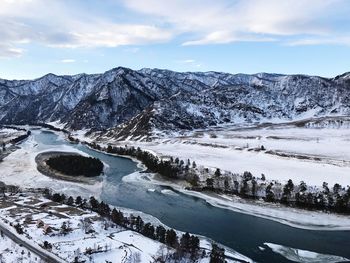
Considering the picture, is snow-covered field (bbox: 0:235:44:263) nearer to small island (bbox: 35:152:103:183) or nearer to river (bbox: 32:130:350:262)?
river (bbox: 32:130:350:262)

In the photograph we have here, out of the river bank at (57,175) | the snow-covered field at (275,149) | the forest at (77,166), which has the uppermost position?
the snow-covered field at (275,149)

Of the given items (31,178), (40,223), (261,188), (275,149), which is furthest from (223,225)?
(275,149)

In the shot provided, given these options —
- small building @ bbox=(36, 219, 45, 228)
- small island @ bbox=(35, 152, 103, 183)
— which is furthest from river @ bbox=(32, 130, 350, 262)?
small building @ bbox=(36, 219, 45, 228)

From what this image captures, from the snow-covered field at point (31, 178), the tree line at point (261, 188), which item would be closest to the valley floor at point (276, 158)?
the tree line at point (261, 188)

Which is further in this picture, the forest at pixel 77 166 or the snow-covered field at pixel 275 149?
the forest at pixel 77 166

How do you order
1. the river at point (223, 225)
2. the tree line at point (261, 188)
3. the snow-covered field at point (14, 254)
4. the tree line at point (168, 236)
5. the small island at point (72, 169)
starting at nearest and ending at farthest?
1. the tree line at point (168, 236)
2. the snow-covered field at point (14, 254)
3. the river at point (223, 225)
4. the tree line at point (261, 188)
5. the small island at point (72, 169)

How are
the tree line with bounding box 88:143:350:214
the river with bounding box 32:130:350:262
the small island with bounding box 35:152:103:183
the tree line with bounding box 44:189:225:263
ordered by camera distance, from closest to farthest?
1. the tree line with bounding box 44:189:225:263
2. the river with bounding box 32:130:350:262
3. the tree line with bounding box 88:143:350:214
4. the small island with bounding box 35:152:103:183

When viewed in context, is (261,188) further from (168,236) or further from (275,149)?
(275,149)

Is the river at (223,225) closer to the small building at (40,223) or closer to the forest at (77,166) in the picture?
the forest at (77,166)

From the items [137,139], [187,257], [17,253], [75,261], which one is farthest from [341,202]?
[137,139]
